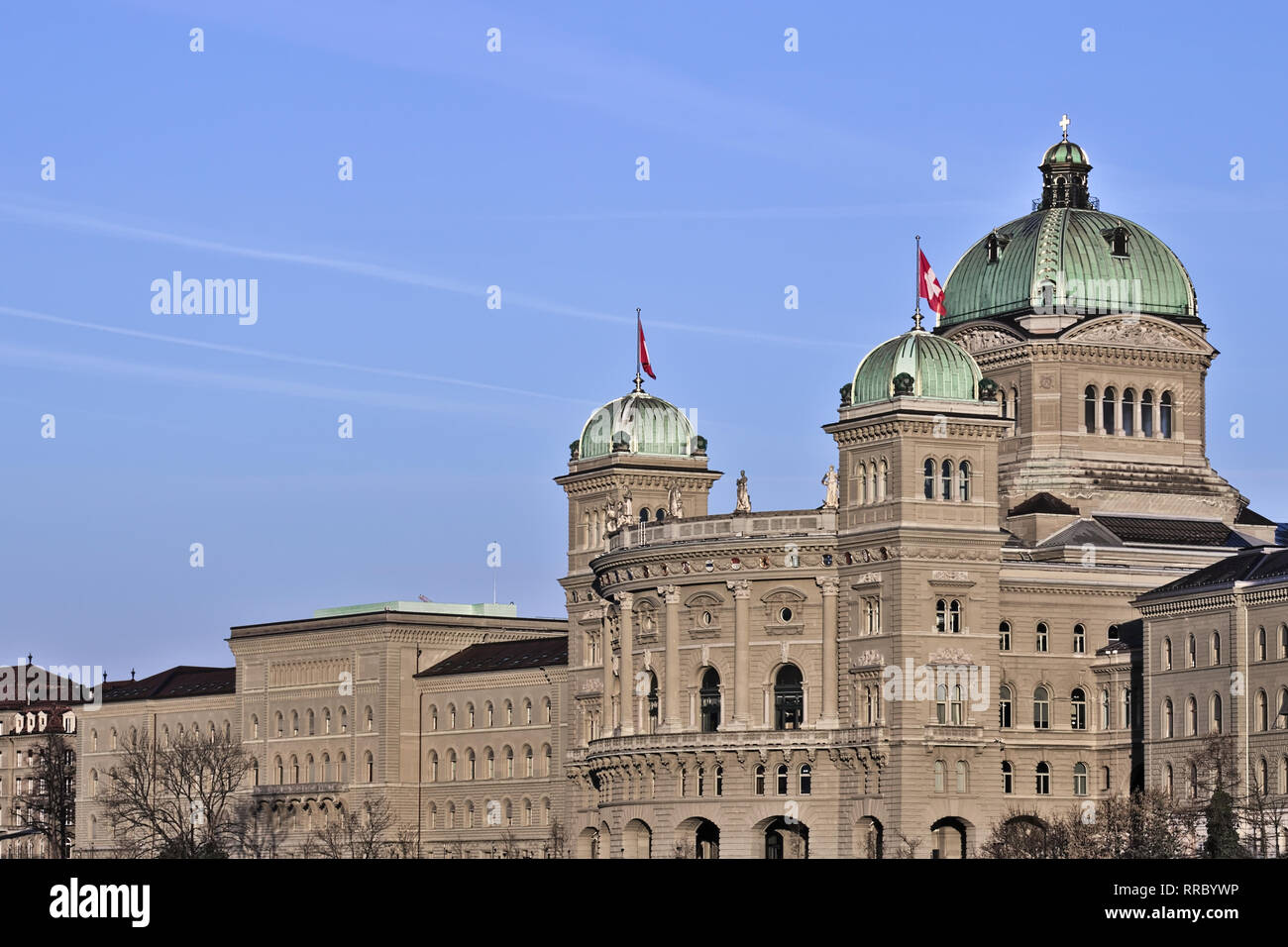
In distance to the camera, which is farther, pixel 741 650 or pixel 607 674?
pixel 607 674

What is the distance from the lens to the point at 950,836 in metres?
168

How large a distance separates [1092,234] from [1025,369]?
9.51 m

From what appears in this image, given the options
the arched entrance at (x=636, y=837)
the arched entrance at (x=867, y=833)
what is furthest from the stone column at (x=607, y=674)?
the arched entrance at (x=867, y=833)

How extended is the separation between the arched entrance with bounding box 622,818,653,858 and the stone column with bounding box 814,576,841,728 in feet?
45.9

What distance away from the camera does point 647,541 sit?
588 ft

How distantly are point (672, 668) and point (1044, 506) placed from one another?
76.6 ft

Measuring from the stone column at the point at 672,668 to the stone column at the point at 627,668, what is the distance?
4002 millimetres

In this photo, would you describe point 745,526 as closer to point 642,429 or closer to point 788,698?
point 788,698

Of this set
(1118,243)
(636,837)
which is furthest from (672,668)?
(1118,243)

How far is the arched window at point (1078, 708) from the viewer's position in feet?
572
